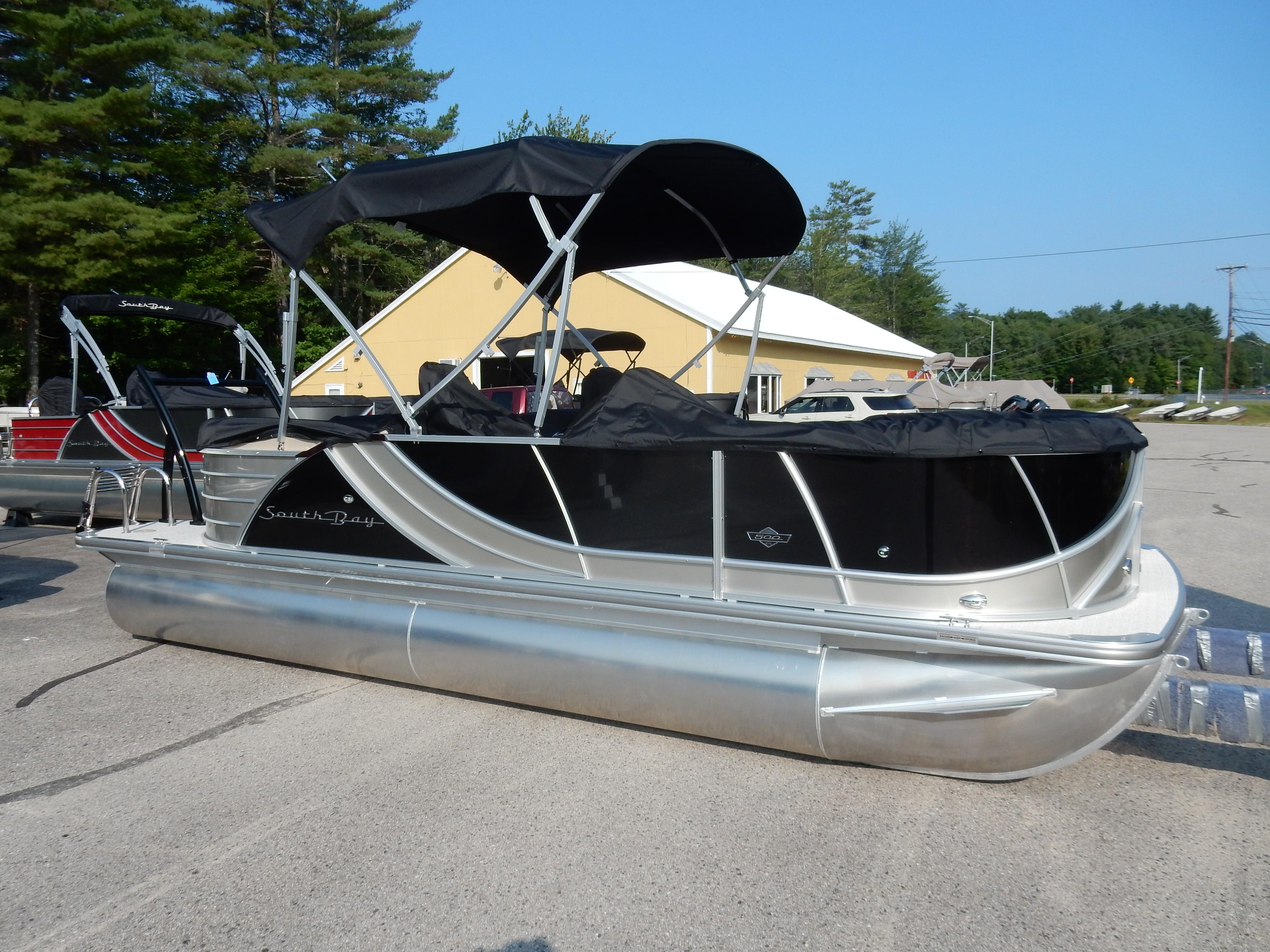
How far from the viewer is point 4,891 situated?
112 inches

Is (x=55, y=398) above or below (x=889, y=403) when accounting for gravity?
above

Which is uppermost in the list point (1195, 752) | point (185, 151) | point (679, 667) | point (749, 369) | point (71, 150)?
point (185, 151)

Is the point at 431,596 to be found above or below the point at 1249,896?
above

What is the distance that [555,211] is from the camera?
5.71 meters

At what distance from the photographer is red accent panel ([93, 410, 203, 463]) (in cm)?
928

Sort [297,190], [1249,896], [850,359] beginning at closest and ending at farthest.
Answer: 1. [1249,896]
2. [850,359]
3. [297,190]

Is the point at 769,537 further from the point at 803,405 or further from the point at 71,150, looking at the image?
the point at 71,150

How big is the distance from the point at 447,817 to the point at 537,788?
0.39 meters

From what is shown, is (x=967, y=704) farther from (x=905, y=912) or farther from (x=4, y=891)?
(x=4, y=891)

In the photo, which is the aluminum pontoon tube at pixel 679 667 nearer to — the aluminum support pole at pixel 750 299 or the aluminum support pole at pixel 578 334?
the aluminum support pole at pixel 578 334

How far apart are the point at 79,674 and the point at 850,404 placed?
14.3 metres

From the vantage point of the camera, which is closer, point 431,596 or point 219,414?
point 431,596

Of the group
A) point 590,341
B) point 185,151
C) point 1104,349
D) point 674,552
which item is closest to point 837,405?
point 590,341

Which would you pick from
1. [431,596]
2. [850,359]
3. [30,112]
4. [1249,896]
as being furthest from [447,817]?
[30,112]
